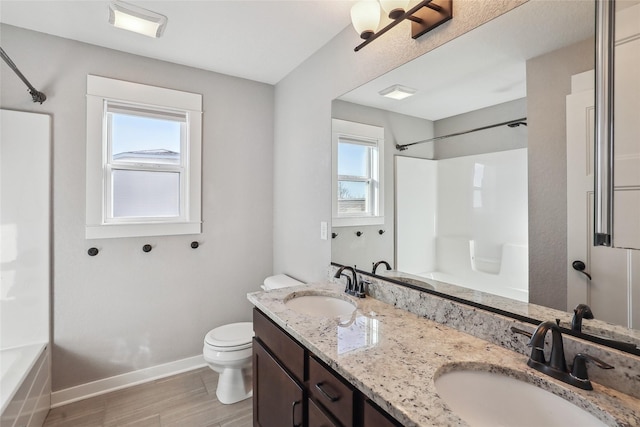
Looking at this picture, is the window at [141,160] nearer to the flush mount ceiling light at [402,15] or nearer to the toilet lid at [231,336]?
the toilet lid at [231,336]

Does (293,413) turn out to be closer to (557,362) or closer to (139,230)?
(557,362)

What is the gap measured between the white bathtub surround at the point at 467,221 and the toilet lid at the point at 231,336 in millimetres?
1258

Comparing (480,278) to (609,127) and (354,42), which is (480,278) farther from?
(354,42)

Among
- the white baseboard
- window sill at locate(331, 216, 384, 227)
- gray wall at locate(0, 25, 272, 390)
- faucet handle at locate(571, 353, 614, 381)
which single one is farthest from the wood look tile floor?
faucet handle at locate(571, 353, 614, 381)

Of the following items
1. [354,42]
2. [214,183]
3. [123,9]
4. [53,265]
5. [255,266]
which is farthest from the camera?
[255,266]

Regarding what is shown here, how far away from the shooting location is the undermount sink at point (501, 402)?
78 cm

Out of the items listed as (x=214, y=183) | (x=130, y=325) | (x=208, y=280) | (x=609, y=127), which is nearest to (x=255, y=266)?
(x=208, y=280)

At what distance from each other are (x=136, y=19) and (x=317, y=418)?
228cm

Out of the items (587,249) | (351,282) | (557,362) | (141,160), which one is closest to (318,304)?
(351,282)

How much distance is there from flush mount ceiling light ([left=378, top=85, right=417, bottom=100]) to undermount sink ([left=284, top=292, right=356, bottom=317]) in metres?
1.13

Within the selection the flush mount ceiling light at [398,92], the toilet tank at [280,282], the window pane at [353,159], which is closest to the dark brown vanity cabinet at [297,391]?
the toilet tank at [280,282]

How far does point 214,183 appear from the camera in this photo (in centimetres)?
257

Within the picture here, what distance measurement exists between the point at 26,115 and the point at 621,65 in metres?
2.91

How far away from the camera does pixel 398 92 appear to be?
1569mm
